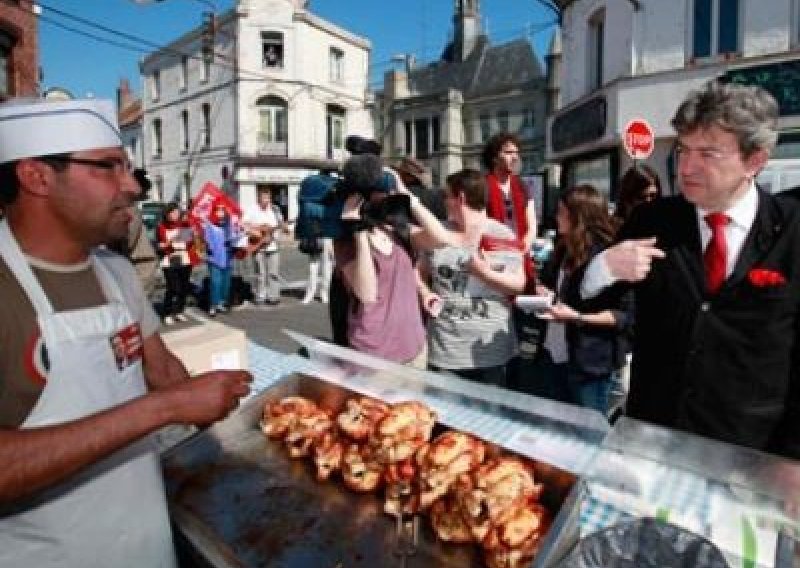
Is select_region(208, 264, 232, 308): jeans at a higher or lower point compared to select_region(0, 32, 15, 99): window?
lower

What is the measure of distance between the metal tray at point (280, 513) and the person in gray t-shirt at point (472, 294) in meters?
1.38

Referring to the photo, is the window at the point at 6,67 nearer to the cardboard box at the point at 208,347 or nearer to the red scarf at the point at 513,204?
the red scarf at the point at 513,204

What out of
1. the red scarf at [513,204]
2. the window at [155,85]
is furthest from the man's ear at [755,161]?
the window at [155,85]

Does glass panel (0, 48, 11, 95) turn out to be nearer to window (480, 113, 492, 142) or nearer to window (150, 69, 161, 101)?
window (150, 69, 161, 101)

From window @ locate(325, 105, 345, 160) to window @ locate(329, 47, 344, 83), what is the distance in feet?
5.29

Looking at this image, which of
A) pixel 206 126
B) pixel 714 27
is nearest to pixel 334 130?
pixel 206 126

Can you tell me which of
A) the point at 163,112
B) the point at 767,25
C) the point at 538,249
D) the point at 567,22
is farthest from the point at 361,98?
the point at 538,249

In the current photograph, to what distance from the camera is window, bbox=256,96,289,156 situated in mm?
30000

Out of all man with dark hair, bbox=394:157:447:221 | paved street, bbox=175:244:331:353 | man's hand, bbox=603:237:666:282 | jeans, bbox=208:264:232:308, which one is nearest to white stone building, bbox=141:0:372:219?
paved street, bbox=175:244:331:353

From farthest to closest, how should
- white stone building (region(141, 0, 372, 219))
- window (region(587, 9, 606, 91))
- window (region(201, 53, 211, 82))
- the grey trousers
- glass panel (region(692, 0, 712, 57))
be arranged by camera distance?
window (region(201, 53, 211, 82)) → white stone building (region(141, 0, 372, 219)) → window (region(587, 9, 606, 91)) → glass panel (region(692, 0, 712, 57)) → the grey trousers

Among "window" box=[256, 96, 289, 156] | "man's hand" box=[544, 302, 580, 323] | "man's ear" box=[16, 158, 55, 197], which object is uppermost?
"window" box=[256, 96, 289, 156]

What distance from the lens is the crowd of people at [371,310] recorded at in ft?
3.73

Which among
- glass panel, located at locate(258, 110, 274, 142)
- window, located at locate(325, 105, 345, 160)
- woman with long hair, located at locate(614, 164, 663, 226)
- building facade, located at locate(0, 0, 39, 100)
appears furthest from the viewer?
window, located at locate(325, 105, 345, 160)

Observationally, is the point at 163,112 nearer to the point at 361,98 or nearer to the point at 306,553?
the point at 361,98
